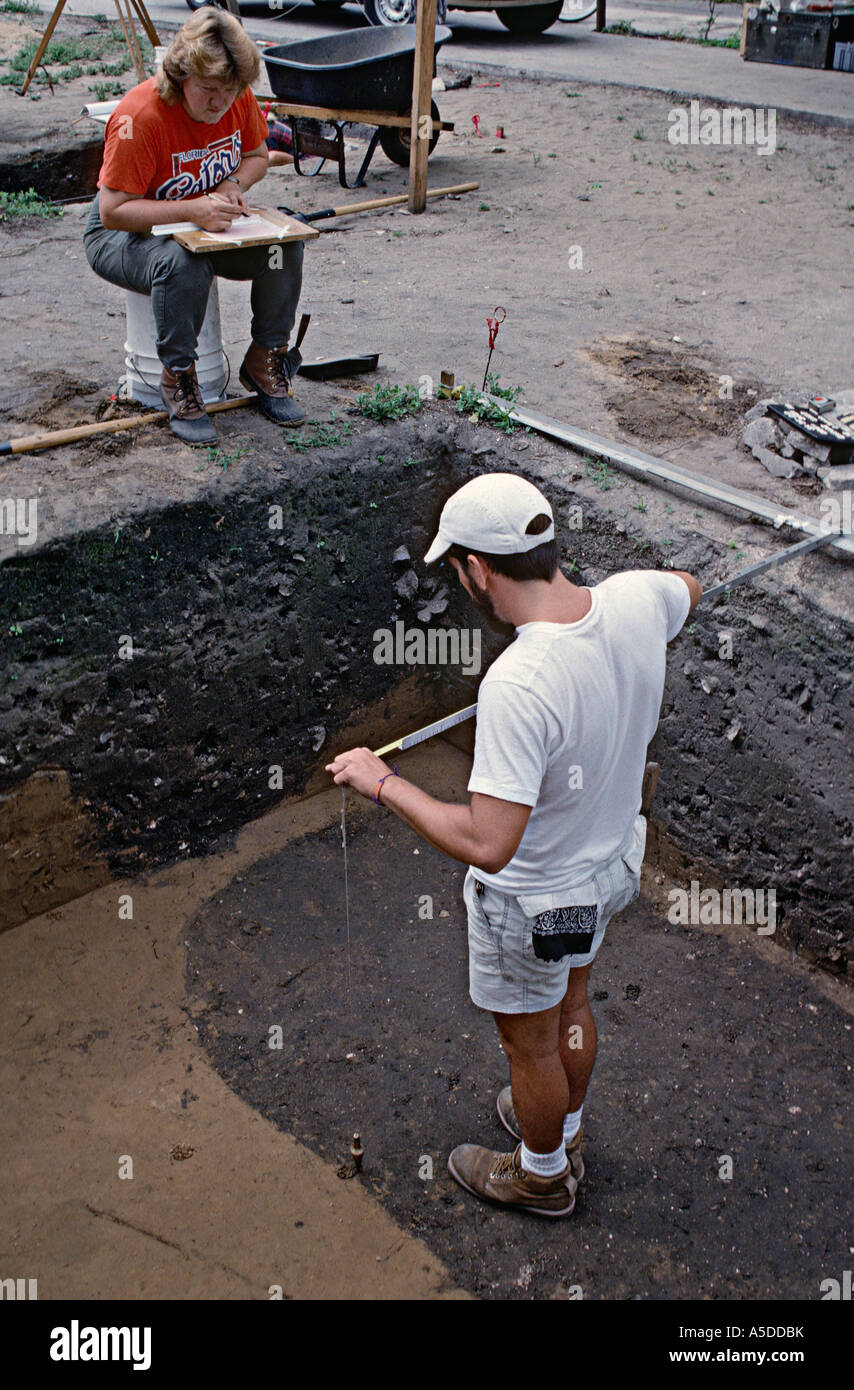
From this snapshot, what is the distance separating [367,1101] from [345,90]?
760 centimetres

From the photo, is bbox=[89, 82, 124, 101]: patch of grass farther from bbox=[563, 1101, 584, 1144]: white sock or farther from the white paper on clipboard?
bbox=[563, 1101, 584, 1144]: white sock

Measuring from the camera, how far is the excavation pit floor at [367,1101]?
301 cm

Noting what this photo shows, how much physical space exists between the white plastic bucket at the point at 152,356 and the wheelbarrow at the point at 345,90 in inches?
182

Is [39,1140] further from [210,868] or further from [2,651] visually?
[2,651]

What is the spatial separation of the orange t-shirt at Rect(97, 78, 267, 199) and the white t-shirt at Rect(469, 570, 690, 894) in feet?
8.78

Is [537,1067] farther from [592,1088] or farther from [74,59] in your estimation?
[74,59]

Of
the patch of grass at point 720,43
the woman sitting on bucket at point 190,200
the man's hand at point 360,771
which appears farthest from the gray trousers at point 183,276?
the patch of grass at point 720,43

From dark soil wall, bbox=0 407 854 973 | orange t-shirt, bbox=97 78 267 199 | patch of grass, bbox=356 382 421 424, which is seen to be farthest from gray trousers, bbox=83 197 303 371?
dark soil wall, bbox=0 407 854 973

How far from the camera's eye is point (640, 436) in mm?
4824

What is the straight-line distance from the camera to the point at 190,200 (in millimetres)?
4043

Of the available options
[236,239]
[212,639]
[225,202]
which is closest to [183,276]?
[236,239]

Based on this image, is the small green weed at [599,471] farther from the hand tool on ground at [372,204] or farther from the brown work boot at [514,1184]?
the hand tool on ground at [372,204]

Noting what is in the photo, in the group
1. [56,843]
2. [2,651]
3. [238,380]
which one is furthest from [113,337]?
[56,843]
